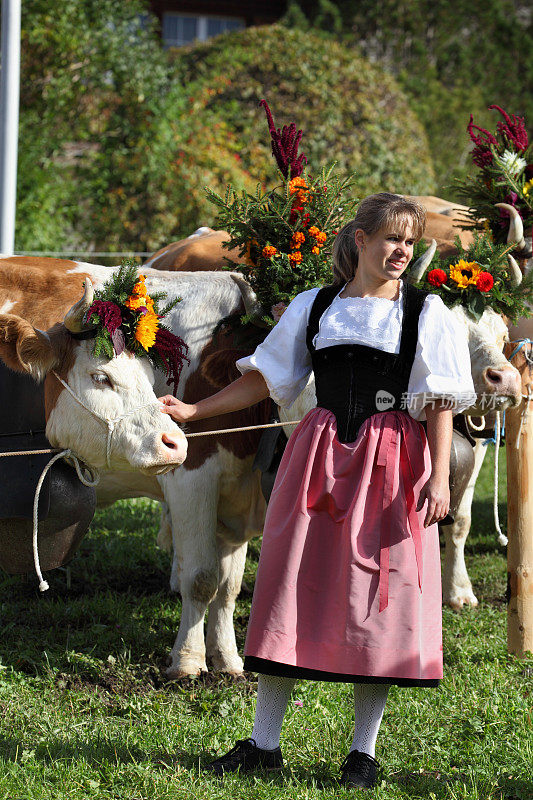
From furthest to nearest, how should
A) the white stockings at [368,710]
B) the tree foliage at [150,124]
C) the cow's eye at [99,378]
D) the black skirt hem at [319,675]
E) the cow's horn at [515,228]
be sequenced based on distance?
the tree foliage at [150,124]
the cow's horn at [515,228]
the cow's eye at [99,378]
the white stockings at [368,710]
the black skirt hem at [319,675]

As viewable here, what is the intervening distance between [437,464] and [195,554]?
5.54 feet

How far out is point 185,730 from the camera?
351 cm

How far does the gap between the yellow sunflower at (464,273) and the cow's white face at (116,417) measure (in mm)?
1572

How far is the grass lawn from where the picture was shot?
10.0ft

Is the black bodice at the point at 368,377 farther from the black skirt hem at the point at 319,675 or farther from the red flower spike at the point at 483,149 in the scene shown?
the red flower spike at the point at 483,149

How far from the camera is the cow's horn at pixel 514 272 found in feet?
14.3

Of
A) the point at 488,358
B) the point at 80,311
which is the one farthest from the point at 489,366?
the point at 80,311

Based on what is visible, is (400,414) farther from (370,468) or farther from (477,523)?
(477,523)

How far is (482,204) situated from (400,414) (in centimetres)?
222

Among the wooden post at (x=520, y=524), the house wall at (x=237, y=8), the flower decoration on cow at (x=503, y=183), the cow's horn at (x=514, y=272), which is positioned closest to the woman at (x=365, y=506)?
the cow's horn at (x=514, y=272)

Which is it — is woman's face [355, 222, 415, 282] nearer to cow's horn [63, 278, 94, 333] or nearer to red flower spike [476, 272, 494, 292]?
cow's horn [63, 278, 94, 333]

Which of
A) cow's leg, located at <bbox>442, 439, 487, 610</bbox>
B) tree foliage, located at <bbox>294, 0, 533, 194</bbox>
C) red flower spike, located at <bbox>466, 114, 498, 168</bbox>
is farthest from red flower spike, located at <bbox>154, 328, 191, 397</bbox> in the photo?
tree foliage, located at <bbox>294, 0, 533, 194</bbox>

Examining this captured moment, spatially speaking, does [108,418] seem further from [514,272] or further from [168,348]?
[514,272]

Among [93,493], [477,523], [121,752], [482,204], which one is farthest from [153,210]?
[121,752]
